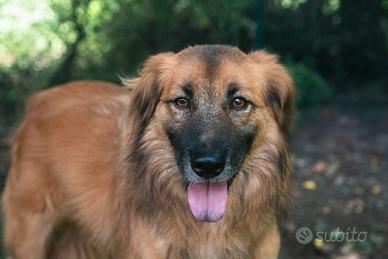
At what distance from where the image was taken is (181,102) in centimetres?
389

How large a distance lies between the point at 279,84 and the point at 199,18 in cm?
372

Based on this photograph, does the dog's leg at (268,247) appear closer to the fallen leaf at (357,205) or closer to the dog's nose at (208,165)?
the dog's nose at (208,165)

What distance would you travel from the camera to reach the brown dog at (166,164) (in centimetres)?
381

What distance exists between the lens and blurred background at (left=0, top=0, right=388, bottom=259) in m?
6.65

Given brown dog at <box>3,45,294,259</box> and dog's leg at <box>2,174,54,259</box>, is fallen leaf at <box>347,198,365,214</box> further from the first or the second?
dog's leg at <box>2,174,54,259</box>

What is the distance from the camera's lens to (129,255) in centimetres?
410

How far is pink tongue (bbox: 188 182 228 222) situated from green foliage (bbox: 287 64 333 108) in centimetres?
512

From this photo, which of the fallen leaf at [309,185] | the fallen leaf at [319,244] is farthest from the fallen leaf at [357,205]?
the fallen leaf at [319,244]

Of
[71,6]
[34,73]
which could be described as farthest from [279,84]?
[34,73]

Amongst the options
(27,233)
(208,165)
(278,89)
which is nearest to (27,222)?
(27,233)

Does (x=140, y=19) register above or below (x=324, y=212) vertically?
above

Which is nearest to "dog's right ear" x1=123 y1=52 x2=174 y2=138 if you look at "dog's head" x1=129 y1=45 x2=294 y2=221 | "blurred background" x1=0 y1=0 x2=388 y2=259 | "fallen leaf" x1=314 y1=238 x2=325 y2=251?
"dog's head" x1=129 y1=45 x2=294 y2=221

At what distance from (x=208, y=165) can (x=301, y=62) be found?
623 centimetres

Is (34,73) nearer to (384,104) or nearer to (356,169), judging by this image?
(356,169)
